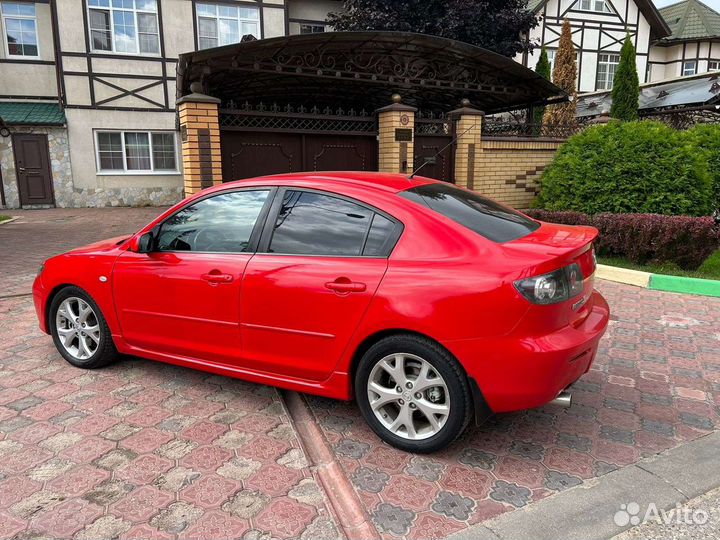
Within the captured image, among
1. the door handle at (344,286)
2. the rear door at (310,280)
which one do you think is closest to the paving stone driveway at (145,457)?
the rear door at (310,280)

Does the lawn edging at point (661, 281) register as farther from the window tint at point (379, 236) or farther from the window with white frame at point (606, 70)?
the window with white frame at point (606, 70)

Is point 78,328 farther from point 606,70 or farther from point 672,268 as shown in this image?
point 606,70

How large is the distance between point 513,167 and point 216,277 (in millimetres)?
8177

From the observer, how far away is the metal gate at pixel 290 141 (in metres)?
8.05

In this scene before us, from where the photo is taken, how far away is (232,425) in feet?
11.5

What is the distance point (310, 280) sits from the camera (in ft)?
10.6

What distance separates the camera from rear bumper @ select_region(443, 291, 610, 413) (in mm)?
2775

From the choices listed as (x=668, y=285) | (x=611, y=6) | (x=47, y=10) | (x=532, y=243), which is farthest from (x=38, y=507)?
(x=611, y=6)

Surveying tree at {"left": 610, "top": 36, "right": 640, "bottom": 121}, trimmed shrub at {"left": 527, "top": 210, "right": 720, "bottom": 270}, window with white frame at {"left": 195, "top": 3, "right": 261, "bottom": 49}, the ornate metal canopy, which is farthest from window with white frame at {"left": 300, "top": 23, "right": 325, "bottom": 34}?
trimmed shrub at {"left": 527, "top": 210, "right": 720, "bottom": 270}

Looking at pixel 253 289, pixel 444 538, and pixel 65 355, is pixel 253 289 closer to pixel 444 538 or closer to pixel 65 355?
pixel 444 538

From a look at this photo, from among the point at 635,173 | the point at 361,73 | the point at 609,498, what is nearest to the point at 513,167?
the point at 635,173

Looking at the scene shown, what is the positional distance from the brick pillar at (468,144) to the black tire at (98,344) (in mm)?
7172

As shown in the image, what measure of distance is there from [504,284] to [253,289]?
5.10ft

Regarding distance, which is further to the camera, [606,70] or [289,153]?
[606,70]
